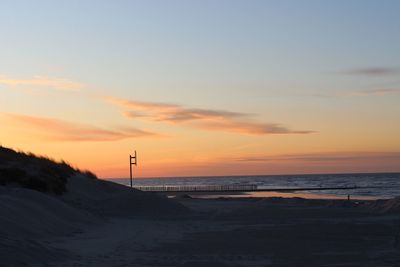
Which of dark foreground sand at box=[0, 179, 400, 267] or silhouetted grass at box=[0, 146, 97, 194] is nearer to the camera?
dark foreground sand at box=[0, 179, 400, 267]

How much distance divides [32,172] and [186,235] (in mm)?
16023

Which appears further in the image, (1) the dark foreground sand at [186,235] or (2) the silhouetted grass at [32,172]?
(2) the silhouetted grass at [32,172]

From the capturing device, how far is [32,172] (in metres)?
35.8

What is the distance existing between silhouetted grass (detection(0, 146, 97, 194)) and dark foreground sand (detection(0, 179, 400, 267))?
1.51 meters

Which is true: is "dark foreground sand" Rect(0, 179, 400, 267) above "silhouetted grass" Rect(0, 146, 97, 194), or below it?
below

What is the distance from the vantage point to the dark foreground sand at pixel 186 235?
50.3 feet

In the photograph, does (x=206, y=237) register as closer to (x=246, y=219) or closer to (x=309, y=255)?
(x=309, y=255)

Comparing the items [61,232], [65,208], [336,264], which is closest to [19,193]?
[65,208]

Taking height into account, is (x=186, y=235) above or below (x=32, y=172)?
below

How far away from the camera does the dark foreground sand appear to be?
1534 centimetres

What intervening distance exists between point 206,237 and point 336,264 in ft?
23.9

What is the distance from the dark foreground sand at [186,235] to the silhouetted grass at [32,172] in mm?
1505

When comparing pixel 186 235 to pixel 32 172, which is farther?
pixel 32 172

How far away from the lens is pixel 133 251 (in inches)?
682
